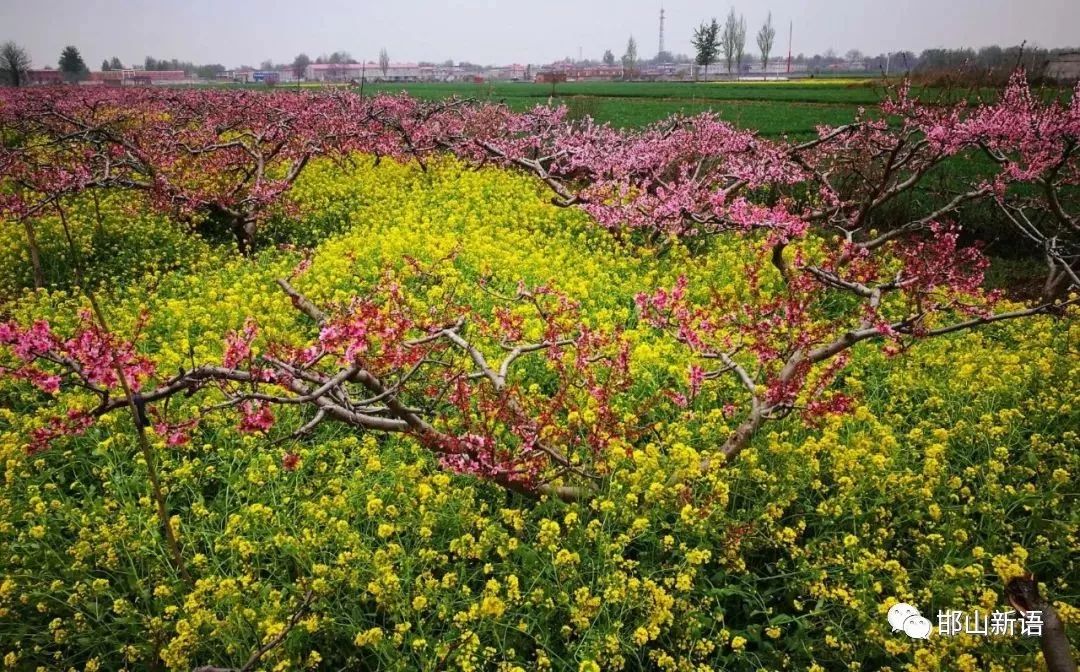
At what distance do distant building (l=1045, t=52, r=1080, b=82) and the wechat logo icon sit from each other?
25225 millimetres

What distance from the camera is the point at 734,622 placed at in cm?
374

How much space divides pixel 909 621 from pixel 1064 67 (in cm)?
2994

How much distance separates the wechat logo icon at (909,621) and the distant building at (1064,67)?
25.2 metres

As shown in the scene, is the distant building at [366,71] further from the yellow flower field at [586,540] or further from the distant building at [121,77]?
the yellow flower field at [586,540]

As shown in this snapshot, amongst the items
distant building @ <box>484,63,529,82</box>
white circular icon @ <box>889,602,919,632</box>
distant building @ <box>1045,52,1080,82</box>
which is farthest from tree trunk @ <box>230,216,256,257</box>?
distant building @ <box>484,63,529,82</box>

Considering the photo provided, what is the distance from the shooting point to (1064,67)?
2430cm

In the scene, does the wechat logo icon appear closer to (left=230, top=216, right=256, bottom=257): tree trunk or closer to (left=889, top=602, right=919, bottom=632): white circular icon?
(left=889, top=602, right=919, bottom=632): white circular icon

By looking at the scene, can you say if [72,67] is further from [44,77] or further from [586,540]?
[586,540]

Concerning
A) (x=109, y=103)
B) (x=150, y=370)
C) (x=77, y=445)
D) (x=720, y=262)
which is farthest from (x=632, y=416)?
(x=109, y=103)

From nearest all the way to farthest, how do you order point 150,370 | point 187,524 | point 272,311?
point 150,370 → point 187,524 → point 272,311

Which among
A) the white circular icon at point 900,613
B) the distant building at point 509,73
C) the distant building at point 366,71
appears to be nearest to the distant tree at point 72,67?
the white circular icon at point 900,613

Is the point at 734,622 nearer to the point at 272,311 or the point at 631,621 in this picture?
the point at 631,621

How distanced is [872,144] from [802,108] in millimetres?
28156

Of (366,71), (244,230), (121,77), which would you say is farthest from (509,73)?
(244,230)
